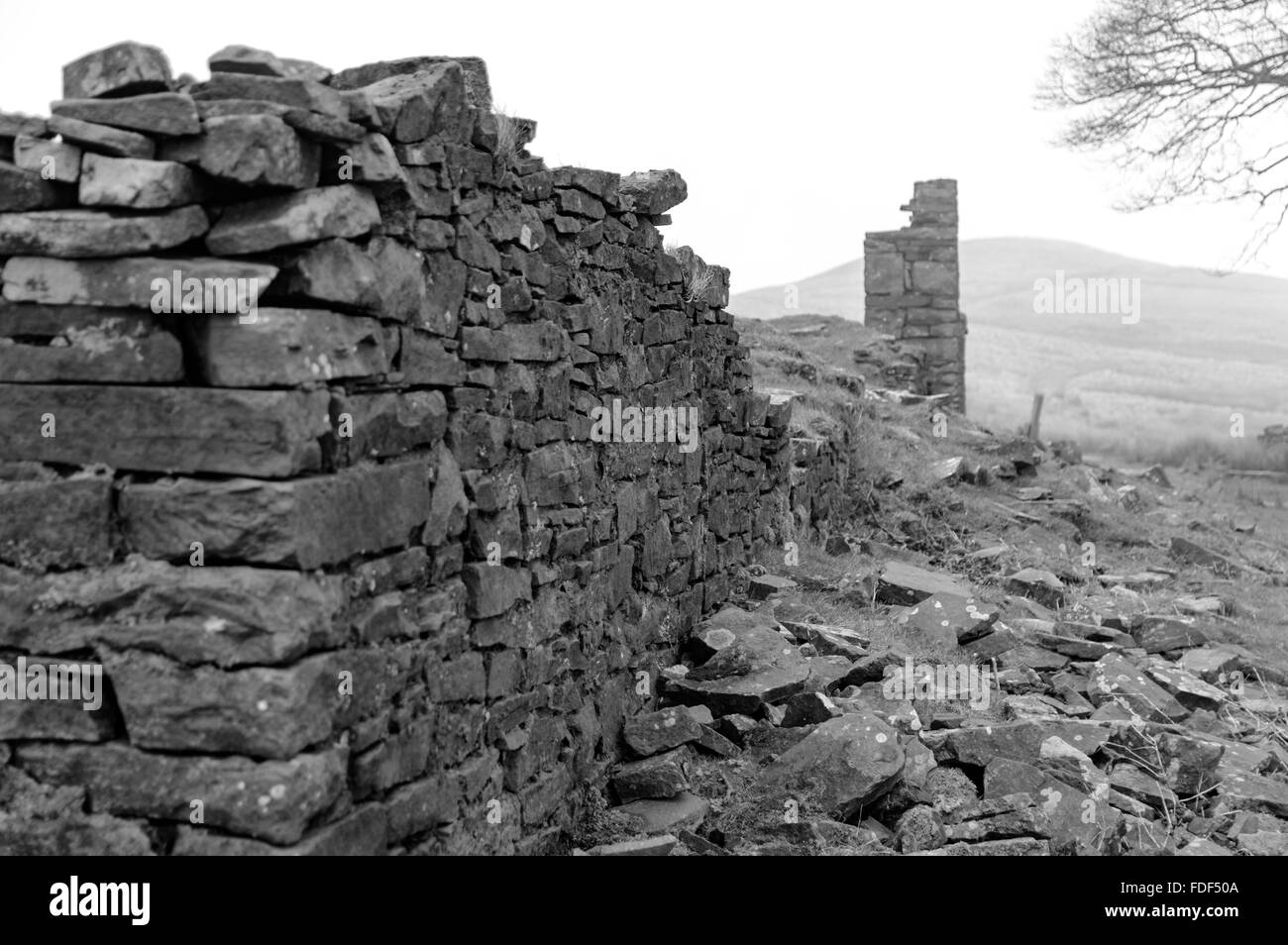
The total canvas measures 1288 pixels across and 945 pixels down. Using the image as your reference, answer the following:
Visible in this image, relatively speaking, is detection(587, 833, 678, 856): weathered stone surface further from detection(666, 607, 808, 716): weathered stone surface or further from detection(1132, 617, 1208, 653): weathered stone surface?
detection(1132, 617, 1208, 653): weathered stone surface

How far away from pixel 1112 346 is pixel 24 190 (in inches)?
2057

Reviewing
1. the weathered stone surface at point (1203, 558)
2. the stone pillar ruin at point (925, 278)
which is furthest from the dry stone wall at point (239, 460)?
the stone pillar ruin at point (925, 278)

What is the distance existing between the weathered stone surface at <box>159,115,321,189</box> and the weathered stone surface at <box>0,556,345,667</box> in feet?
3.85

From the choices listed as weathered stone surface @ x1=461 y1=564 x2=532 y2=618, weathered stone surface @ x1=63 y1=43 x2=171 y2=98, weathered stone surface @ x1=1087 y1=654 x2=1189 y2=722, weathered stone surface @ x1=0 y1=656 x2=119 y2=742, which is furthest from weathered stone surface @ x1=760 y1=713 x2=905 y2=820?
weathered stone surface @ x1=63 y1=43 x2=171 y2=98

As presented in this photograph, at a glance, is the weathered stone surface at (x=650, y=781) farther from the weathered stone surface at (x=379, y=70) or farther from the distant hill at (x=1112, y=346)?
the distant hill at (x=1112, y=346)

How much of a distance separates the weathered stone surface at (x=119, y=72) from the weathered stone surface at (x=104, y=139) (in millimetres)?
142

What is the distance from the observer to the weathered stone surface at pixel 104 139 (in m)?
3.68

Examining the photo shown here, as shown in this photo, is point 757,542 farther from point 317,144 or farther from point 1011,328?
point 1011,328

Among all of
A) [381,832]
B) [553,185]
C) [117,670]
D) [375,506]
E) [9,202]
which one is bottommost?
[381,832]

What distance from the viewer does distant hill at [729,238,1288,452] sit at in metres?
33.9

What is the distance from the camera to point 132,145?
12.1 feet

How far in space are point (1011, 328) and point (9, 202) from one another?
5430 centimetres
